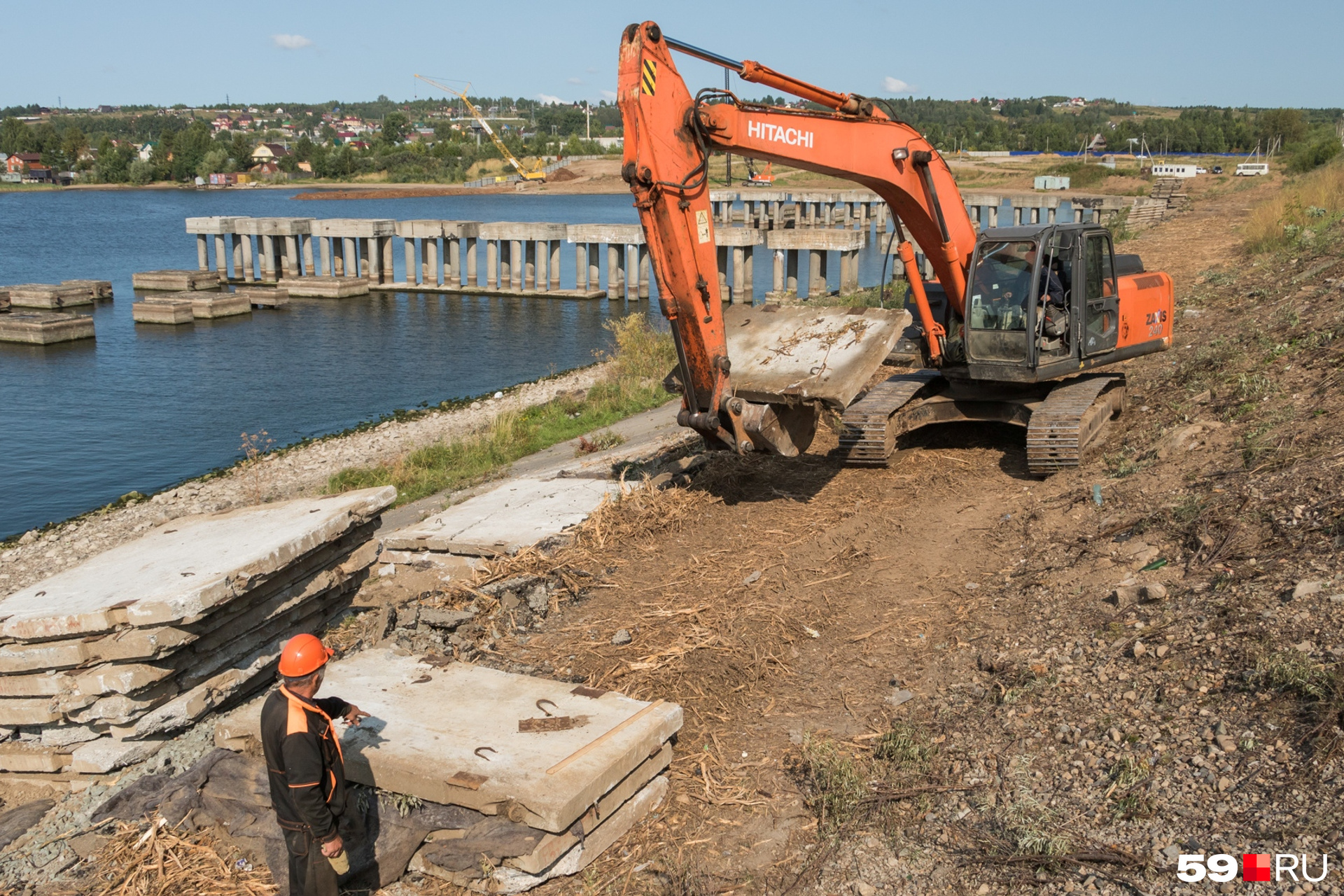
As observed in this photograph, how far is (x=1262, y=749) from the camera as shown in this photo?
550 cm

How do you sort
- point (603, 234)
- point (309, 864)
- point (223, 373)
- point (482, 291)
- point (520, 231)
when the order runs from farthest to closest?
1. point (482, 291)
2. point (520, 231)
3. point (603, 234)
4. point (223, 373)
5. point (309, 864)

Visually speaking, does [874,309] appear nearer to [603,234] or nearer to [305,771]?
[305,771]

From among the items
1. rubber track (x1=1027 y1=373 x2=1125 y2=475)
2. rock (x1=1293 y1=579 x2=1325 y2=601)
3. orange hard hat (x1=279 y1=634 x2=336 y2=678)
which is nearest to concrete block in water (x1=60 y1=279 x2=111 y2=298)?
rubber track (x1=1027 y1=373 x2=1125 y2=475)

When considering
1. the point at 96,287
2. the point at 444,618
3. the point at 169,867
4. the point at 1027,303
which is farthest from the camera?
the point at 96,287

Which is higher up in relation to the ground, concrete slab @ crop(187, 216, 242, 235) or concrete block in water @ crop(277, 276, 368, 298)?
concrete slab @ crop(187, 216, 242, 235)

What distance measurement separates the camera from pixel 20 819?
22.0ft

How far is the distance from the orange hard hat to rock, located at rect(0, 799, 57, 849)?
9.38ft

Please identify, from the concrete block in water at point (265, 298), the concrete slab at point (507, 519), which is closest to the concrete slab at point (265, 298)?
the concrete block in water at point (265, 298)

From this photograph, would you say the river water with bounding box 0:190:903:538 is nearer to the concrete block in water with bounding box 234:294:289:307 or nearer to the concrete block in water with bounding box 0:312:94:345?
the concrete block in water with bounding box 0:312:94:345

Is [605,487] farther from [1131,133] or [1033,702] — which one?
[1131,133]

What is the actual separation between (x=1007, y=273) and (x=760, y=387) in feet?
10.2

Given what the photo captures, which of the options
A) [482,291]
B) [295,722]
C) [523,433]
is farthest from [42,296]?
[295,722]

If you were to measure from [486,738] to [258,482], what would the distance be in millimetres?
12310

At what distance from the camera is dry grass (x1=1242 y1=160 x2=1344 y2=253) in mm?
21375
